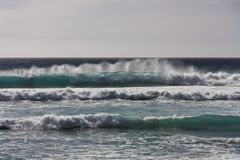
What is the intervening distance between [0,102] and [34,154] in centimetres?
1310

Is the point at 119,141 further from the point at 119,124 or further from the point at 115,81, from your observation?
the point at 115,81

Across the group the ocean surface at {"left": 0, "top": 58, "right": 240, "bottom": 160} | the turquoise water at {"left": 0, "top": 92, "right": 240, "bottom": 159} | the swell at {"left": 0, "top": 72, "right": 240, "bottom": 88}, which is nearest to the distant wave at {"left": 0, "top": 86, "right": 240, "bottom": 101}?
the ocean surface at {"left": 0, "top": 58, "right": 240, "bottom": 160}

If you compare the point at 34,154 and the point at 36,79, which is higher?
the point at 36,79

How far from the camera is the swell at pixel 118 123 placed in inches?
679

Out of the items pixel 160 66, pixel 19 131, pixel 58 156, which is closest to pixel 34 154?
pixel 58 156

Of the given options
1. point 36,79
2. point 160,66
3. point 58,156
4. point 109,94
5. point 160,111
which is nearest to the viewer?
point 58,156

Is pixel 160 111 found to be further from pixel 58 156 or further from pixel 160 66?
pixel 160 66

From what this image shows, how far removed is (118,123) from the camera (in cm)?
1770

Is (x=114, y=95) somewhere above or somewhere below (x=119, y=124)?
above

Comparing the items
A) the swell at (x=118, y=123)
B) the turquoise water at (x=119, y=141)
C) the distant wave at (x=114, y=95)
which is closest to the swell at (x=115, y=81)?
the distant wave at (x=114, y=95)

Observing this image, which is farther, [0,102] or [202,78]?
[202,78]

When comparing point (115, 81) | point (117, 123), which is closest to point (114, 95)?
point (117, 123)

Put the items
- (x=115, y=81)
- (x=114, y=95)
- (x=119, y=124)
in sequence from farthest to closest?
1. (x=115, y=81)
2. (x=114, y=95)
3. (x=119, y=124)

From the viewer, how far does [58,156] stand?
12922 millimetres
